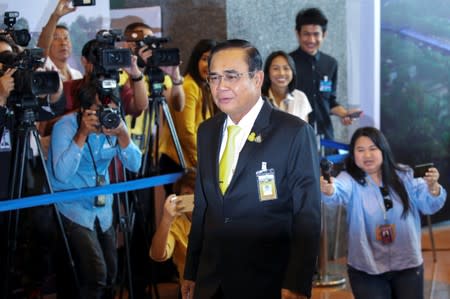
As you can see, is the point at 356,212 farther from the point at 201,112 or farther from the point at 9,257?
the point at 9,257

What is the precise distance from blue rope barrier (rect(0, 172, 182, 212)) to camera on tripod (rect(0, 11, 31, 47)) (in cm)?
78

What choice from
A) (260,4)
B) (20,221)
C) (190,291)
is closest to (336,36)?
(260,4)

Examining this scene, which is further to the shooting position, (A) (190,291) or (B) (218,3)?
(B) (218,3)

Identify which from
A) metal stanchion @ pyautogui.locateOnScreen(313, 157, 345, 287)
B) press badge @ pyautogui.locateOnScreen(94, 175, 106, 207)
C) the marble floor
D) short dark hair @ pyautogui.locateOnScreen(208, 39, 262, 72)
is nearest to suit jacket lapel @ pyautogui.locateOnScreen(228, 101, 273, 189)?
short dark hair @ pyautogui.locateOnScreen(208, 39, 262, 72)

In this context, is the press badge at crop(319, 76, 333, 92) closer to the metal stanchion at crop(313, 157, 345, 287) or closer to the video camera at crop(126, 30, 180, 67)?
the metal stanchion at crop(313, 157, 345, 287)

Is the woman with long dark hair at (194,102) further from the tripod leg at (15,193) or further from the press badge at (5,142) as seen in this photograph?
the tripod leg at (15,193)

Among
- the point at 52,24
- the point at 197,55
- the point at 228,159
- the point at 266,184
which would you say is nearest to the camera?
the point at 266,184

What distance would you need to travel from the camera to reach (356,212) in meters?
4.90

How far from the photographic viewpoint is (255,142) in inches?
142

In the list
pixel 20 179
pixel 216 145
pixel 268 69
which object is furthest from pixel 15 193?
pixel 268 69

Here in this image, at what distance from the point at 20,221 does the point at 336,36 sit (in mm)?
3069

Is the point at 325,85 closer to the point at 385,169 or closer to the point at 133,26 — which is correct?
the point at 133,26

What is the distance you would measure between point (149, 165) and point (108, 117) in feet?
2.99

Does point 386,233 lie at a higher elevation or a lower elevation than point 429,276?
higher
